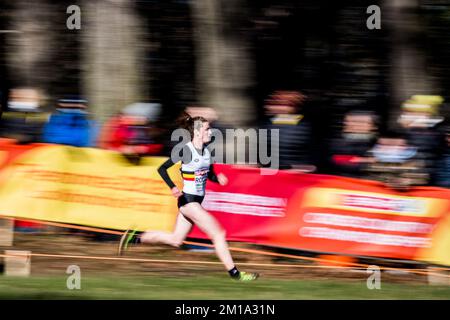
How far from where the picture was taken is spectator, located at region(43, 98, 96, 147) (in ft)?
41.2

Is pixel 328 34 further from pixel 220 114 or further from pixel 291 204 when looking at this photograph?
pixel 291 204

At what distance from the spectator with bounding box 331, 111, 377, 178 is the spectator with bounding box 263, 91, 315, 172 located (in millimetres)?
347

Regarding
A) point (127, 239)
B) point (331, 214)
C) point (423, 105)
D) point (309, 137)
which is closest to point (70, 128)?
point (127, 239)

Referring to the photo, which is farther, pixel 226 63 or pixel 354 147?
pixel 226 63

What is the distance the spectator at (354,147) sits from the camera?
1155cm

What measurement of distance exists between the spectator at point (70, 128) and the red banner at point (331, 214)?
6.65 ft

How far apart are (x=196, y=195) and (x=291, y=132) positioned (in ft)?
5.40

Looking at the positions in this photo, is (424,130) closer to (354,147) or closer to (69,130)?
(354,147)

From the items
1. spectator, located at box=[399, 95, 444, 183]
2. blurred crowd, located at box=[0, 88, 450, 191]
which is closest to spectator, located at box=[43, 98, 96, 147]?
blurred crowd, located at box=[0, 88, 450, 191]

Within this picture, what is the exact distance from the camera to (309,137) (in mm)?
11586

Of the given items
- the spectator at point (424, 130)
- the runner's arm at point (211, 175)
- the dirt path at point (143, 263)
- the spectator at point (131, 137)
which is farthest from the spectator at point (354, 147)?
the spectator at point (131, 137)

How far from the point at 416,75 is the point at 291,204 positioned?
4.07 meters

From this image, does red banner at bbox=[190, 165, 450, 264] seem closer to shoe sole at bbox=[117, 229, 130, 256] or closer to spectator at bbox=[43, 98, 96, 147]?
shoe sole at bbox=[117, 229, 130, 256]

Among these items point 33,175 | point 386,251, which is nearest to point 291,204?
point 386,251
